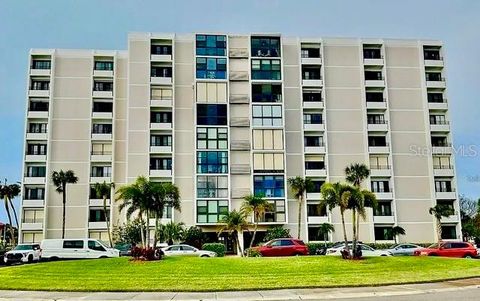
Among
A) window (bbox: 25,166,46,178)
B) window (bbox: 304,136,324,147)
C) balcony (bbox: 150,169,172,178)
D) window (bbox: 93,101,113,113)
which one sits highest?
window (bbox: 93,101,113,113)

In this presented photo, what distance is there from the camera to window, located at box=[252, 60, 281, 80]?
6094 centimetres

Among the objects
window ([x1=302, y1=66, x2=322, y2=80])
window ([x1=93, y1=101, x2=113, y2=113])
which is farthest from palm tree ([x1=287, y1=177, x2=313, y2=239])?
window ([x1=93, y1=101, x2=113, y2=113])

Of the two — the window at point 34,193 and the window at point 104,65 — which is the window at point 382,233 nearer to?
the window at point 104,65

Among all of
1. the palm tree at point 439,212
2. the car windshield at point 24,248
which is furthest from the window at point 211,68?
the palm tree at point 439,212

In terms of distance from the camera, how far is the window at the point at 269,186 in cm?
5744

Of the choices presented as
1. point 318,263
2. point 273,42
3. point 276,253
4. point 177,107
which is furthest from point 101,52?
point 318,263

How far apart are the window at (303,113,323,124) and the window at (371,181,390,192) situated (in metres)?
10.4

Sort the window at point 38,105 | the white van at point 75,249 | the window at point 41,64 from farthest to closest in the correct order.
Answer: the window at point 41,64
the window at point 38,105
the white van at point 75,249

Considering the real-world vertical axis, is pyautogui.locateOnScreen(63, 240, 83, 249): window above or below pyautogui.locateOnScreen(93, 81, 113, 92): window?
below

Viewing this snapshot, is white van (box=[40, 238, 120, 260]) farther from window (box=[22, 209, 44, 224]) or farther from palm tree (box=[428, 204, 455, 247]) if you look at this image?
palm tree (box=[428, 204, 455, 247])

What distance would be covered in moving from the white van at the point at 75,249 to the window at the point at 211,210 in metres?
17.5

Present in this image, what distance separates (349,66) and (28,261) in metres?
45.2

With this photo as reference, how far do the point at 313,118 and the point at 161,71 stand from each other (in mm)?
20610

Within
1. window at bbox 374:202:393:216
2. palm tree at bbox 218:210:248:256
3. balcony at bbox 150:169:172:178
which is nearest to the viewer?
palm tree at bbox 218:210:248:256
